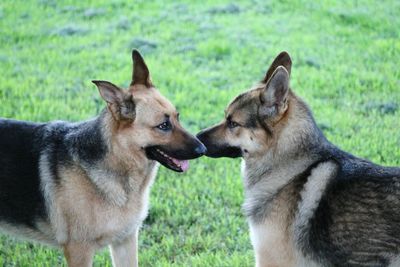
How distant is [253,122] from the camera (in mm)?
5289

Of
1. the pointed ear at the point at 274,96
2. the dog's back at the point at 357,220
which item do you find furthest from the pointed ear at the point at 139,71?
the dog's back at the point at 357,220

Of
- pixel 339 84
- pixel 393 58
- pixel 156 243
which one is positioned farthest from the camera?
pixel 393 58

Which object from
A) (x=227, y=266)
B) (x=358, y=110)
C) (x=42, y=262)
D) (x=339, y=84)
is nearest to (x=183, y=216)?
(x=227, y=266)

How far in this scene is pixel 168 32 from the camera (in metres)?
12.6

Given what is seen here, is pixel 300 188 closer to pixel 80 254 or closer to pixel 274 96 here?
pixel 274 96

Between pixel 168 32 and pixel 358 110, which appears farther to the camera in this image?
pixel 168 32

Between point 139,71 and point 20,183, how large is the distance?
1.41 meters

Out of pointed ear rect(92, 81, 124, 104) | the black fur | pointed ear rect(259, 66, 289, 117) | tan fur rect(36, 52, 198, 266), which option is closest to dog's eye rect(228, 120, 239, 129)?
pointed ear rect(259, 66, 289, 117)

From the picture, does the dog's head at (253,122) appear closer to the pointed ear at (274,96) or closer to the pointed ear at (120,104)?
the pointed ear at (274,96)

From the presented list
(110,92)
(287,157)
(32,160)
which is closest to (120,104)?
(110,92)

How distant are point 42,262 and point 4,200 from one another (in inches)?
35.4

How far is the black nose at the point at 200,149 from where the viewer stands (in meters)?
5.36

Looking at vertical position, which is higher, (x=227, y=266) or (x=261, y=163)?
(x=261, y=163)

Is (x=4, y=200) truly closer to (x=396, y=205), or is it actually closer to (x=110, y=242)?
(x=110, y=242)
